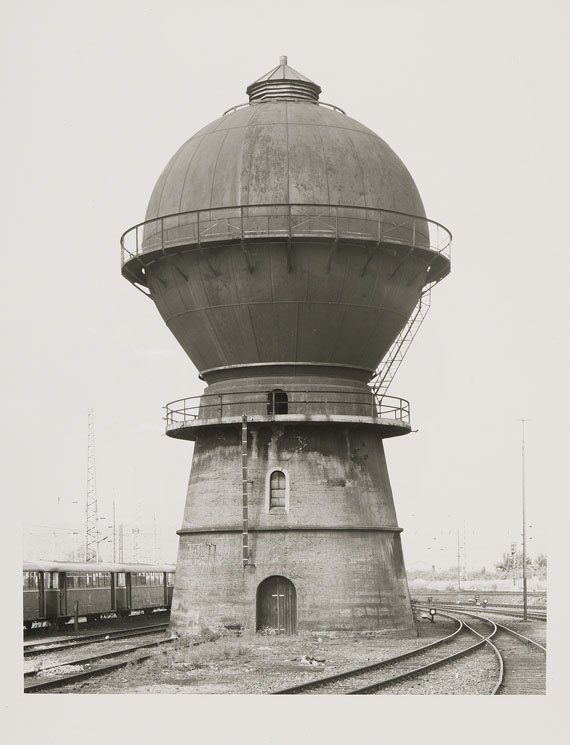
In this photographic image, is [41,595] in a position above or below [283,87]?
below

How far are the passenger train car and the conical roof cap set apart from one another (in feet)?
45.6

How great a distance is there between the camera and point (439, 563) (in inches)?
3770

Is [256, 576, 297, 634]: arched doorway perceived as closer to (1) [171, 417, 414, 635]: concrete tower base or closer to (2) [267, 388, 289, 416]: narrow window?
(1) [171, 417, 414, 635]: concrete tower base

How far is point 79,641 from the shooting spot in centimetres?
2719

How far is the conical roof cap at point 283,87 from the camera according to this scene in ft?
93.1

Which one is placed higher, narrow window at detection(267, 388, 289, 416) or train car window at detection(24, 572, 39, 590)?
narrow window at detection(267, 388, 289, 416)

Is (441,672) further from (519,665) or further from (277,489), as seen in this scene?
(277,489)

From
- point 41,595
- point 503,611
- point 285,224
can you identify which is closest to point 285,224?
point 285,224

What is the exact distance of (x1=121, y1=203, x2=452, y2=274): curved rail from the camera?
82.2 ft

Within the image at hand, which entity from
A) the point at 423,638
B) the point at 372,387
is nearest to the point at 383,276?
the point at 372,387

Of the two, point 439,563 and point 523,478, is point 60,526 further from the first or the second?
point 523,478

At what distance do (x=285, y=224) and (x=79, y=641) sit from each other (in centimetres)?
1155

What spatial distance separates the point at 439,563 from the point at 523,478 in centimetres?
6011

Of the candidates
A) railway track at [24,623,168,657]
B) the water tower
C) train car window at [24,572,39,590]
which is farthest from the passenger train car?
the water tower
